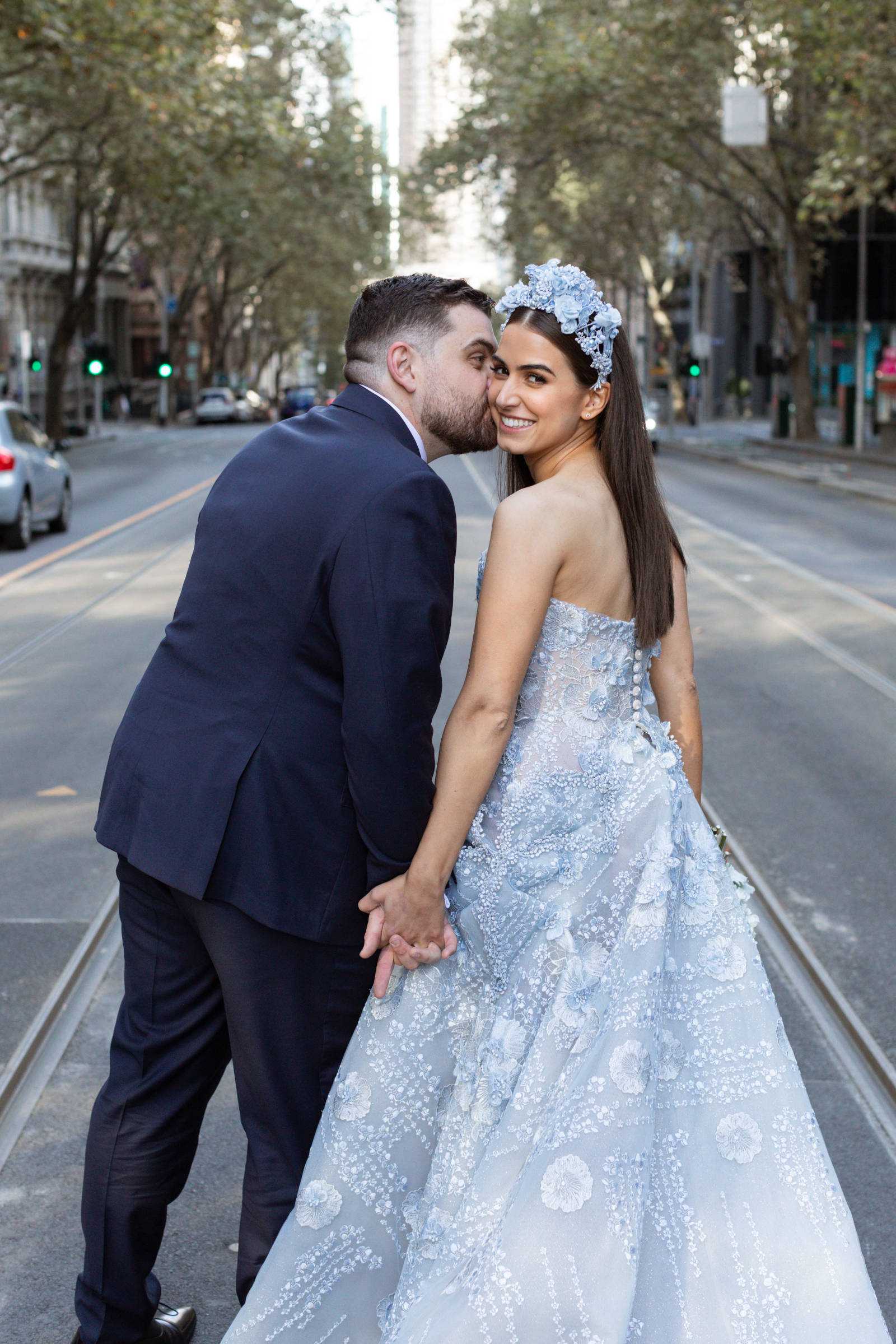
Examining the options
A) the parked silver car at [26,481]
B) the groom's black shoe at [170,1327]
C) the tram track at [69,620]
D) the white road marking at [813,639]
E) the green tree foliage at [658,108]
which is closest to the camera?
the groom's black shoe at [170,1327]

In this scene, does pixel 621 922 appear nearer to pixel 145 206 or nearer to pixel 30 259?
pixel 145 206

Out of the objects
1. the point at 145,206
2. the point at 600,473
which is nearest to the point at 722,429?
the point at 145,206

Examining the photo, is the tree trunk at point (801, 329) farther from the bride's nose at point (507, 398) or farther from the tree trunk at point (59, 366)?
the bride's nose at point (507, 398)

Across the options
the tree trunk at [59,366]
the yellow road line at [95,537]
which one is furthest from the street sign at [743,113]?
the tree trunk at [59,366]

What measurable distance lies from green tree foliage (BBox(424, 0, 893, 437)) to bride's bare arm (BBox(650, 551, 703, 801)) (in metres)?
22.7

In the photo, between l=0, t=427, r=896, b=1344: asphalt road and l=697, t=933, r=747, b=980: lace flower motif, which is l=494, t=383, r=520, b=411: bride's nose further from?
l=0, t=427, r=896, b=1344: asphalt road

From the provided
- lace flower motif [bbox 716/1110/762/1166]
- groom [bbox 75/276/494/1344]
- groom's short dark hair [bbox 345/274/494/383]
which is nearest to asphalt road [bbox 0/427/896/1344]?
groom [bbox 75/276/494/1344]

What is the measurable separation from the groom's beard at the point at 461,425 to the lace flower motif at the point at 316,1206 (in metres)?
1.18

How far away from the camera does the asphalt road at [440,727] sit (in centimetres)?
333

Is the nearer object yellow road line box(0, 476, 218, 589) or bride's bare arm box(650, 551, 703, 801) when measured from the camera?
bride's bare arm box(650, 551, 703, 801)

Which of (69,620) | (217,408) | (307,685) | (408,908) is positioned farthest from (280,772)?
(217,408)

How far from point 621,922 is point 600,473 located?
72 cm

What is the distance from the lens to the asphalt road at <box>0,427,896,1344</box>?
333 centimetres

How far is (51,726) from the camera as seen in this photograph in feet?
Result: 26.8
